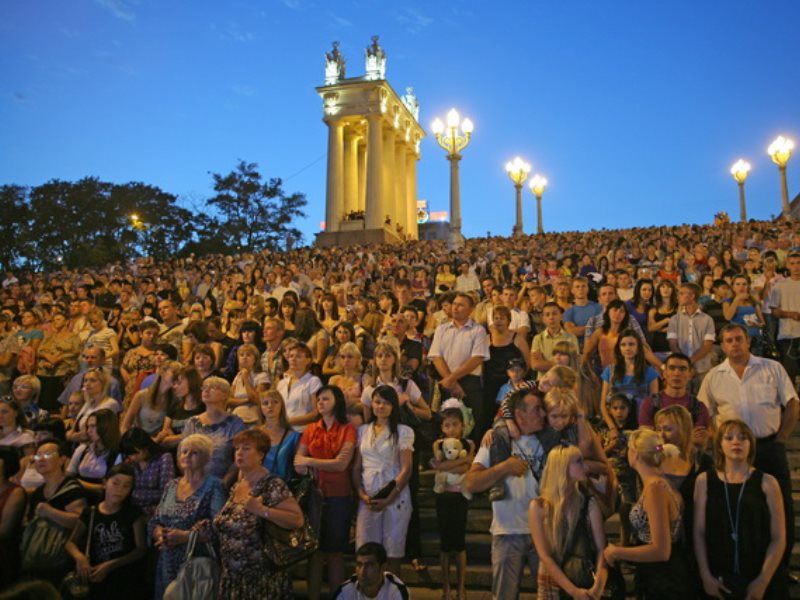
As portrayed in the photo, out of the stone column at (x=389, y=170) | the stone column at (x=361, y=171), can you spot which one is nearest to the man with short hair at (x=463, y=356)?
the stone column at (x=389, y=170)

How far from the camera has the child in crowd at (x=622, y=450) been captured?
4.41 metres

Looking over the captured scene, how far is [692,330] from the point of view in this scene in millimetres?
7344

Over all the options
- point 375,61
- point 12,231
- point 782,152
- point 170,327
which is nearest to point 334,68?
point 375,61

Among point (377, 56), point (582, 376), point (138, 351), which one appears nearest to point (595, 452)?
point (582, 376)

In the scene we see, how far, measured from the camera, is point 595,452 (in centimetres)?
441

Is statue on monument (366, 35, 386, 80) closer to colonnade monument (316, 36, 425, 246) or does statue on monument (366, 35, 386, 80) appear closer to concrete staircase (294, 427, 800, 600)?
colonnade monument (316, 36, 425, 246)

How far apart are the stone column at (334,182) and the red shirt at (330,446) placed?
4325cm

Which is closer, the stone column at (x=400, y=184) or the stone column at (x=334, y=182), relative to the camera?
the stone column at (x=334, y=182)

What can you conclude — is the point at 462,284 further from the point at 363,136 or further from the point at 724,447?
the point at 363,136

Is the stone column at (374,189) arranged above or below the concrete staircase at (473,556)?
above

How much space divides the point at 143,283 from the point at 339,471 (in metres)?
13.1

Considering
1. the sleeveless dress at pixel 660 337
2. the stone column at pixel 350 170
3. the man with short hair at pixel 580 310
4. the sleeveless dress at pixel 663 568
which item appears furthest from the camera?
the stone column at pixel 350 170

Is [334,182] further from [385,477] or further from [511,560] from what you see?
[511,560]

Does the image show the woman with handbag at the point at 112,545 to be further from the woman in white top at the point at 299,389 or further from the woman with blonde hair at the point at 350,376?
the woman with blonde hair at the point at 350,376
